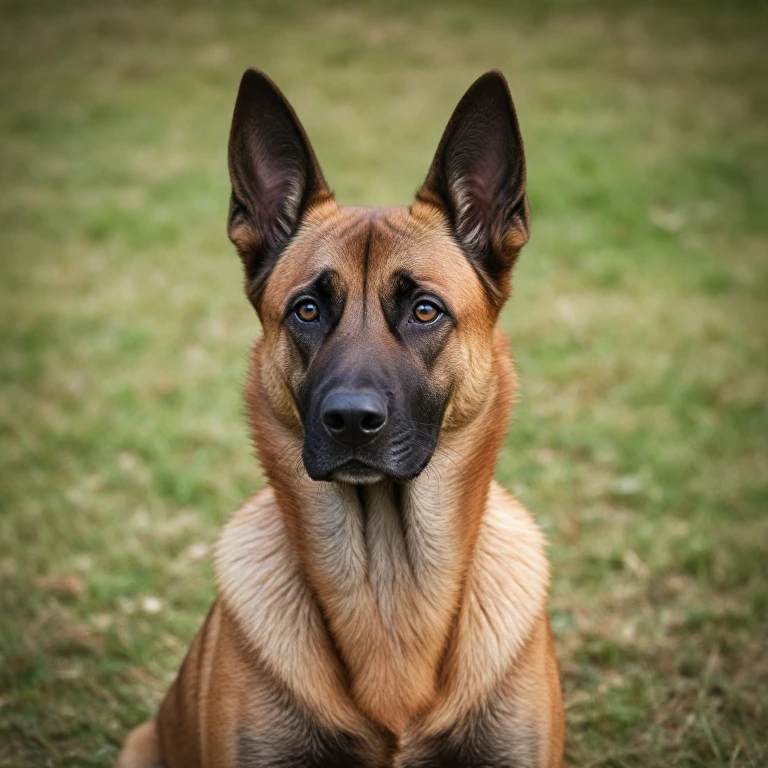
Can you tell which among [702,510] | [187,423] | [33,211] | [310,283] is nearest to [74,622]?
[187,423]

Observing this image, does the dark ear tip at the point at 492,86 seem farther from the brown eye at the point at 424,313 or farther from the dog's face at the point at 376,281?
the brown eye at the point at 424,313

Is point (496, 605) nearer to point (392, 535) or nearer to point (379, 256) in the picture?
point (392, 535)

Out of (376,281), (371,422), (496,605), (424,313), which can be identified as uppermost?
(376,281)

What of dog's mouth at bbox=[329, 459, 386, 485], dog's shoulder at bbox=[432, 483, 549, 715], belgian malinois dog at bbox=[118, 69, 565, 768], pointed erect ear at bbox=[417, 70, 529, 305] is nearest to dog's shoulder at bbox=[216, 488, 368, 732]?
belgian malinois dog at bbox=[118, 69, 565, 768]

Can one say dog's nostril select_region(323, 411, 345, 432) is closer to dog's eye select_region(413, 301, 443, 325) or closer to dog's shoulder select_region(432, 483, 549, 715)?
dog's eye select_region(413, 301, 443, 325)

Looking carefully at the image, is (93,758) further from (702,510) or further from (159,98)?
(159,98)

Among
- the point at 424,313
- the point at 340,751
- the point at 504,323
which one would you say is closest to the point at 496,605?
the point at 340,751

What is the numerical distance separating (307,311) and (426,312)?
379mm

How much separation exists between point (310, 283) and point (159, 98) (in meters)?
11.0

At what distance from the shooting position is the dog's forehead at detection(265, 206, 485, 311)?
288 cm

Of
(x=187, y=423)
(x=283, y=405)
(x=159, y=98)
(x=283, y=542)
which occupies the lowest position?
(x=187, y=423)

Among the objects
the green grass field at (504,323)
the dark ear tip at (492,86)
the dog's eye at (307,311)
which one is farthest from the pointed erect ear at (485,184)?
the green grass field at (504,323)

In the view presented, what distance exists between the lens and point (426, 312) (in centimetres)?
286

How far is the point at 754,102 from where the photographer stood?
460 inches
